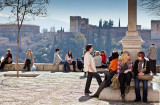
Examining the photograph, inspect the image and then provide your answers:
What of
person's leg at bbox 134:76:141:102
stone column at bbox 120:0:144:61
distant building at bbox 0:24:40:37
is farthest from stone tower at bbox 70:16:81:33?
person's leg at bbox 134:76:141:102

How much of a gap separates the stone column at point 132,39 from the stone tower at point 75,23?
102436 mm

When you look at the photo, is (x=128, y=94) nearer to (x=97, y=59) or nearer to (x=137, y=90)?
(x=137, y=90)

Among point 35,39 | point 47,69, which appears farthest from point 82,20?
point 47,69

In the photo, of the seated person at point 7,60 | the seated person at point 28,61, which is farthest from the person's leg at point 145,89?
the seated person at point 7,60

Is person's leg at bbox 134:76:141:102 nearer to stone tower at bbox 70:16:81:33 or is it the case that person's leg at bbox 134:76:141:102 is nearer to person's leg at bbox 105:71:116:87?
person's leg at bbox 105:71:116:87

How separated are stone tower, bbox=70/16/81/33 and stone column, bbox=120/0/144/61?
336ft

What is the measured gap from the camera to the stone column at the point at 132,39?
6816mm

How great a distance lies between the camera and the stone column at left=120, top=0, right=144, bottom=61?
6816 mm

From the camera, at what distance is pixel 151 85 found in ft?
21.9

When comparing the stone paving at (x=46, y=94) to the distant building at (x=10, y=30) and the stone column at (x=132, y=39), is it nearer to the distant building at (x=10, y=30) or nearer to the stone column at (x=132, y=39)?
the stone column at (x=132, y=39)

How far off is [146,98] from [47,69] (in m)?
7.77

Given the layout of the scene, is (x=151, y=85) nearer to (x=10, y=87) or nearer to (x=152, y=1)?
(x=10, y=87)

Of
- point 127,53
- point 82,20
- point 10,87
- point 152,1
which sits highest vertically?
point 82,20

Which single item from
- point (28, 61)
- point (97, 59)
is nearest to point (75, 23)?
point (28, 61)
